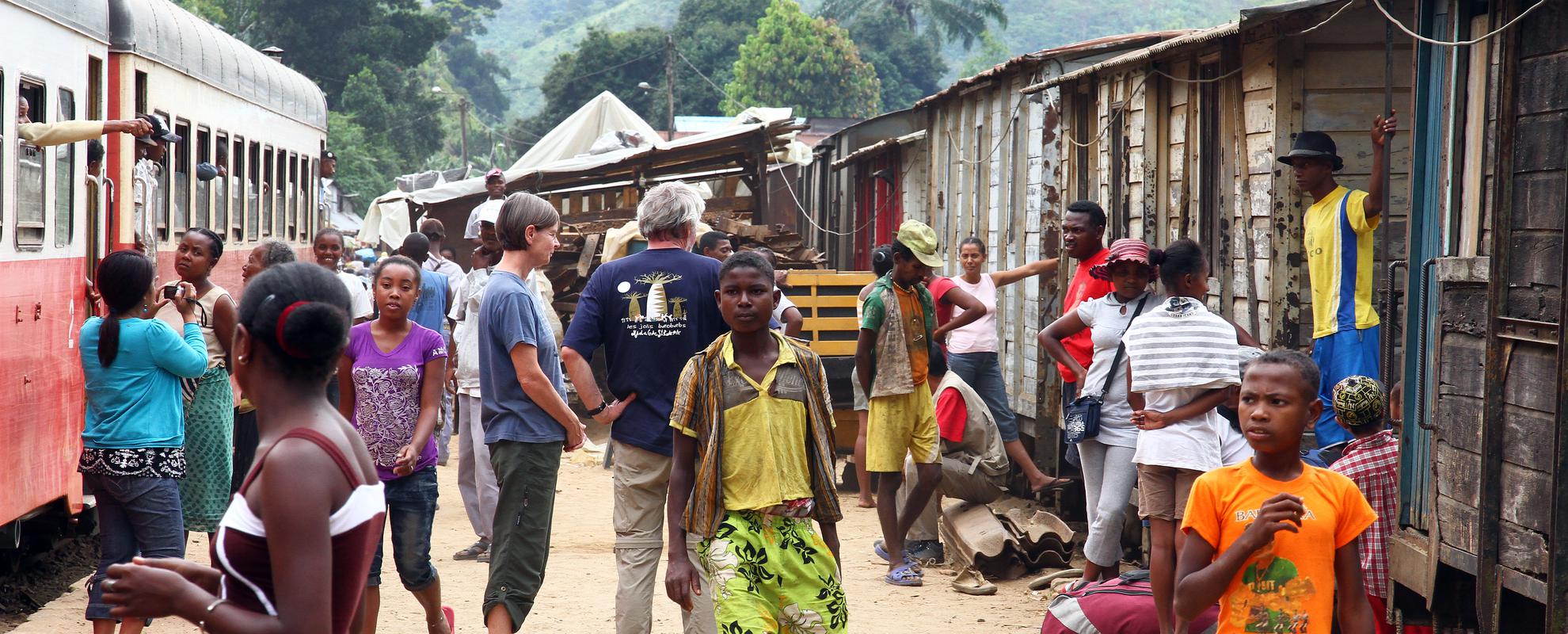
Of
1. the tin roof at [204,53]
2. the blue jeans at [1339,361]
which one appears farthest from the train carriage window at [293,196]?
the blue jeans at [1339,361]

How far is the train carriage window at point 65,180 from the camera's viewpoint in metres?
7.29

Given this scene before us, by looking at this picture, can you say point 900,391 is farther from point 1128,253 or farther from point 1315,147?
point 1315,147

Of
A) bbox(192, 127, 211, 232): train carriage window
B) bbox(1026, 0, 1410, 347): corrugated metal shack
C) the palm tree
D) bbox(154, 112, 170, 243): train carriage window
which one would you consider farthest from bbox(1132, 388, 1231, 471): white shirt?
the palm tree

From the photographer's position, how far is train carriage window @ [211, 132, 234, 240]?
11531 millimetres

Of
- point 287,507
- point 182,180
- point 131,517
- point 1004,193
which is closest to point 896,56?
point 1004,193

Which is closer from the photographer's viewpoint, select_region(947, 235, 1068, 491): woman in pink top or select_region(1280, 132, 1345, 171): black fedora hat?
select_region(1280, 132, 1345, 171): black fedora hat

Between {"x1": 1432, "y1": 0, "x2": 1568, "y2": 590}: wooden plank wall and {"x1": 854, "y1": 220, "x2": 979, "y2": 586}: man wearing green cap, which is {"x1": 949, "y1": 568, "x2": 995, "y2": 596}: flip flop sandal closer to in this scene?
{"x1": 854, "y1": 220, "x2": 979, "y2": 586}: man wearing green cap

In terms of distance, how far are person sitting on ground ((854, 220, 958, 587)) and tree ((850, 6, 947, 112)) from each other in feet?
159

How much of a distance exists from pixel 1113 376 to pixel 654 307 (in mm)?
2242

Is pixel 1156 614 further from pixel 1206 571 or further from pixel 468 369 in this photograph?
pixel 468 369

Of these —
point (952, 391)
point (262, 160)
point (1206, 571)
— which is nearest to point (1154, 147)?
point (952, 391)

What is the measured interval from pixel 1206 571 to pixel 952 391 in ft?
16.7

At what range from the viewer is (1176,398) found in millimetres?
5656

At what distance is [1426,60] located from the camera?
5.28 meters
